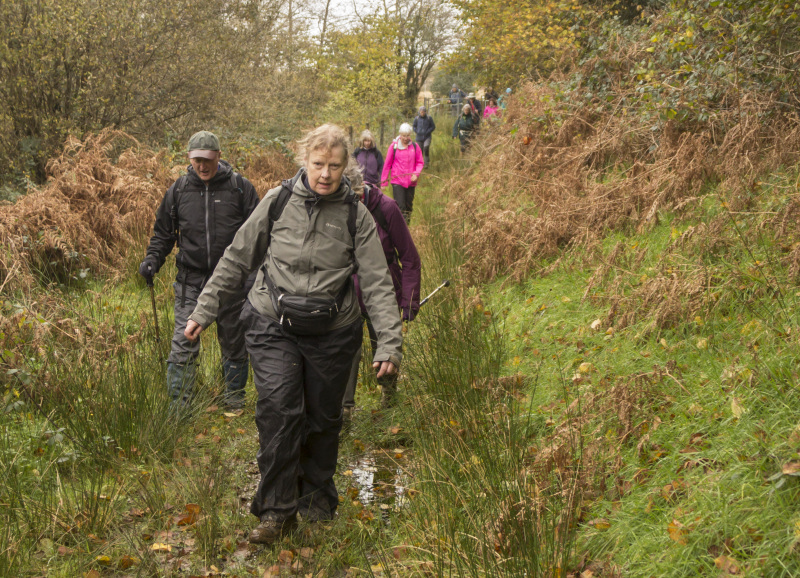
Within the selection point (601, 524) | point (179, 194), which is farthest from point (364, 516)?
point (179, 194)

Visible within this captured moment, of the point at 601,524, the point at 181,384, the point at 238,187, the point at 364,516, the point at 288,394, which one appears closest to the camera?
the point at 601,524

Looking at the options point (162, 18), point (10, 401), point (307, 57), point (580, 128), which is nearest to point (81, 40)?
point (162, 18)

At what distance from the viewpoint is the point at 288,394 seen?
3.91m

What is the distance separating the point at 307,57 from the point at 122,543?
74.5 feet

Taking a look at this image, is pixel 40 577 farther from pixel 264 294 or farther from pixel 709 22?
pixel 709 22

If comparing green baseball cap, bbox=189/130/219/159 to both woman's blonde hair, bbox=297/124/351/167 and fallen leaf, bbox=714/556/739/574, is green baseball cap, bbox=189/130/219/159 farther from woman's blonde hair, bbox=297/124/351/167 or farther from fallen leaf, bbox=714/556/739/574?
fallen leaf, bbox=714/556/739/574

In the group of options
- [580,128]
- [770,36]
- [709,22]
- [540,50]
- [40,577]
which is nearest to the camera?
[40,577]

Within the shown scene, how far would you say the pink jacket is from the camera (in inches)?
503

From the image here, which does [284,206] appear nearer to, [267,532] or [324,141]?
[324,141]

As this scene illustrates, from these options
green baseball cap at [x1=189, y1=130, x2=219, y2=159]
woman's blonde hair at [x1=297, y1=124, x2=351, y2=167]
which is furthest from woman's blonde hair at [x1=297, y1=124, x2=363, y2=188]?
green baseball cap at [x1=189, y1=130, x2=219, y2=159]

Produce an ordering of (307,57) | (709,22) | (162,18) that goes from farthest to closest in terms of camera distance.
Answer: (307,57), (162,18), (709,22)

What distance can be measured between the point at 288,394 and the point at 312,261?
2.38 feet

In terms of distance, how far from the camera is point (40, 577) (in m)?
3.48

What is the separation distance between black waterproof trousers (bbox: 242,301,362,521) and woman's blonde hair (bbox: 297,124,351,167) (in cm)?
93
